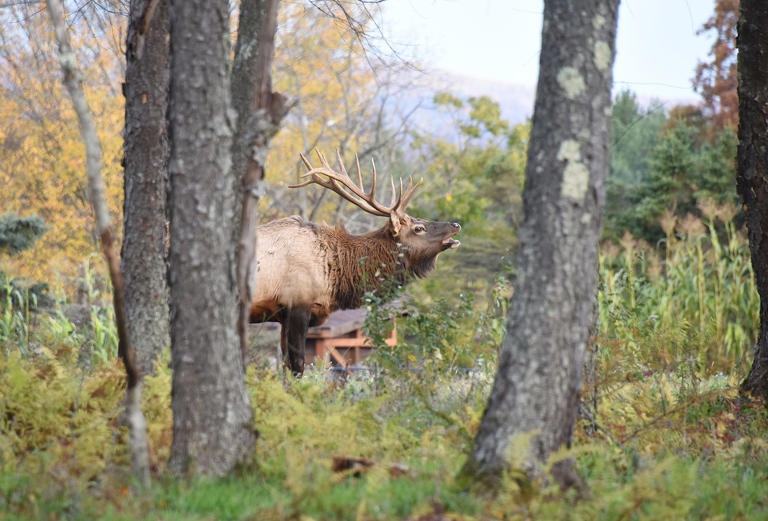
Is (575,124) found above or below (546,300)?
above

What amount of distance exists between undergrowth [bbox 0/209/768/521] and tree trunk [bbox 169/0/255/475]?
0.70ft

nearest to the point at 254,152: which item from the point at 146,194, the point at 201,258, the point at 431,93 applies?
the point at 201,258

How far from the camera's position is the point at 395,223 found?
29.7 feet

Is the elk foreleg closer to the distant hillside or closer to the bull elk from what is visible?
A: the bull elk

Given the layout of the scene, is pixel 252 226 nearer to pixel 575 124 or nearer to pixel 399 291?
pixel 575 124

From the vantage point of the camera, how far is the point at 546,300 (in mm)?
3340

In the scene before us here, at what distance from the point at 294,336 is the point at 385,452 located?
417cm

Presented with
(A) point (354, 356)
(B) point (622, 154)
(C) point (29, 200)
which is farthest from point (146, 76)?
(B) point (622, 154)

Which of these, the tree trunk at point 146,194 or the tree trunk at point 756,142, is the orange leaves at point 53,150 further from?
the tree trunk at point 756,142

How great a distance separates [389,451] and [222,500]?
1.08 meters

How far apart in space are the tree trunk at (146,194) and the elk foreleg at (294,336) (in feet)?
8.76

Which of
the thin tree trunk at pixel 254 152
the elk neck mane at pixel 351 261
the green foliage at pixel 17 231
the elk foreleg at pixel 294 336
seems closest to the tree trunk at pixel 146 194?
the thin tree trunk at pixel 254 152

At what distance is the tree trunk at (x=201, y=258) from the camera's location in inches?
138

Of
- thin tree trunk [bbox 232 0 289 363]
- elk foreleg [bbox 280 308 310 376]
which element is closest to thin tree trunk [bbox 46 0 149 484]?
thin tree trunk [bbox 232 0 289 363]
